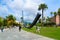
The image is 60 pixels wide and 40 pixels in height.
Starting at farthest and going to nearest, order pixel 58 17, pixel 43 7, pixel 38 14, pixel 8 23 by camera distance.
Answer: pixel 8 23 → pixel 58 17 → pixel 43 7 → pixel 38 14

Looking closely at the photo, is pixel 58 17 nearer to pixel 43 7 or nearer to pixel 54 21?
pixel 54 21

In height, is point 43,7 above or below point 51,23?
above

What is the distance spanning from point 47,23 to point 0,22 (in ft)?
107

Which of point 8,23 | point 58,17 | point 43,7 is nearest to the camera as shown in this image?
point 43,7

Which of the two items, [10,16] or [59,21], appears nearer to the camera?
[59,21]

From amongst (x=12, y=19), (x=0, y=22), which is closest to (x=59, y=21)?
(x=0, y=22)

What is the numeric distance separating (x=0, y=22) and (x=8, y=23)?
24.2 m

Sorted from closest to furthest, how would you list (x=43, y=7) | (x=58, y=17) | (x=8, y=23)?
1. (x=43, y=7)
2. (x=58, y=17)
3. (x=8, y=23)

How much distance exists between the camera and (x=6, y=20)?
162 meters

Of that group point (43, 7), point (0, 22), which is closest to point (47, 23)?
point (43, 7)

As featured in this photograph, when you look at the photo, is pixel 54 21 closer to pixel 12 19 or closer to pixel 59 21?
pixel 59 21

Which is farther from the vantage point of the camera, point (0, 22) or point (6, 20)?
point (6, 20)

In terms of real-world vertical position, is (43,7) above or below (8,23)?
above

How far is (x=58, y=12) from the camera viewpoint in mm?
132875
